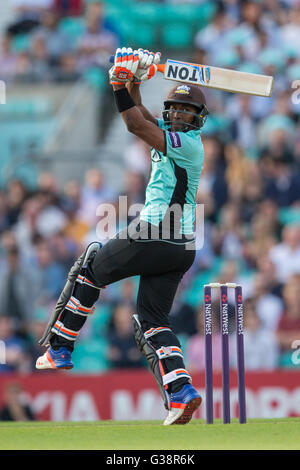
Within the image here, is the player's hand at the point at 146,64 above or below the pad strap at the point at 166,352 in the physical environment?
above

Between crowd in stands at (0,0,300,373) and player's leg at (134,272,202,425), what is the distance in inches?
129

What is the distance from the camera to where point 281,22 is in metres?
13.3

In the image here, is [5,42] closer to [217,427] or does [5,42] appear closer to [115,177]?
[115,177]

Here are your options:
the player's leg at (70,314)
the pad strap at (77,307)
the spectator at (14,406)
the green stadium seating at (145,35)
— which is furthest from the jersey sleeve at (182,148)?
the green stadium seating at (145,35)

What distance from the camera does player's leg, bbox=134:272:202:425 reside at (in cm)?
673

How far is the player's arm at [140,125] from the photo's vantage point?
6.50 metres

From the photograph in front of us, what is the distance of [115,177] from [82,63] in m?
2.40

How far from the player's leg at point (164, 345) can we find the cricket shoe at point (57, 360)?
0.51 m

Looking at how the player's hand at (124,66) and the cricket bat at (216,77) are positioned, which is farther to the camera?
the cricket bat at (216,77)

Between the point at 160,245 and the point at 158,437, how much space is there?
1.28 metres

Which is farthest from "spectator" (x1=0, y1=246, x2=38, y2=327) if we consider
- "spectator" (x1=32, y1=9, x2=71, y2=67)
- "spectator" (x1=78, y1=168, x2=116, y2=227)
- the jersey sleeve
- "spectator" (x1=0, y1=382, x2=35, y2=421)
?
the jersey sleeve

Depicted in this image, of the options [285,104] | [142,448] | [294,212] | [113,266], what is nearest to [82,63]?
[285,104]

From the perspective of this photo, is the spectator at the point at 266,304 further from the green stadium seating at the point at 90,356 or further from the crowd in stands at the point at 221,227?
the green stadium seating at the point at 90,356

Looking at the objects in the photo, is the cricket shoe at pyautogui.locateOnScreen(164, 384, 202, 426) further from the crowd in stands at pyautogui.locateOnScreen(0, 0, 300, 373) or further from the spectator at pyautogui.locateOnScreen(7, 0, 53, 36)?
the spectator at pyautogui.locateOnScreen(7, 0, 53, 36)
